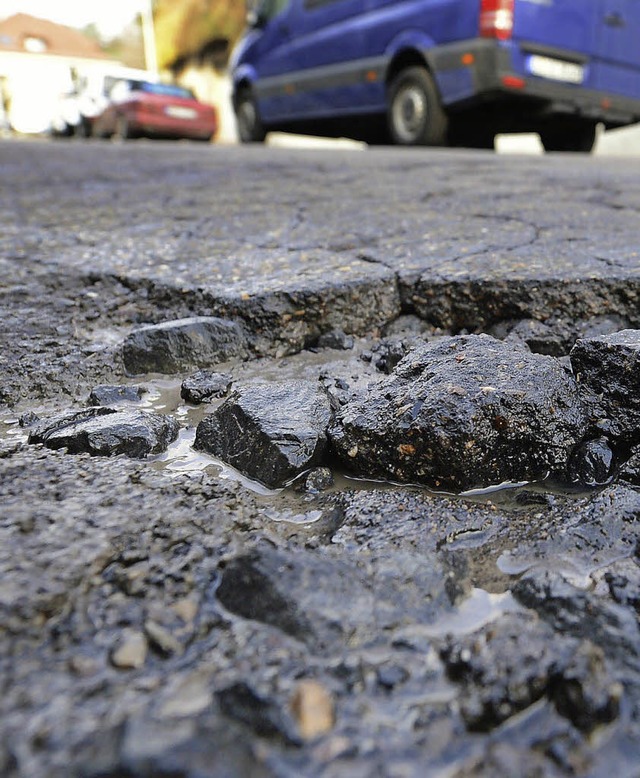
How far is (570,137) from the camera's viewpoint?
6.64 meters

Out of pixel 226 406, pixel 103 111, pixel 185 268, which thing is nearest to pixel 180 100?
pixel 103 111

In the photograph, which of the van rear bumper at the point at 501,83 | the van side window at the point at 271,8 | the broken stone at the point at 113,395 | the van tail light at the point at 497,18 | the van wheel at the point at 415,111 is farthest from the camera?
the van side window at the point at 271,8

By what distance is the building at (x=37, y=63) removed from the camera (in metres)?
30.4

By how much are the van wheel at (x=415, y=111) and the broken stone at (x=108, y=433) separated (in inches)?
208

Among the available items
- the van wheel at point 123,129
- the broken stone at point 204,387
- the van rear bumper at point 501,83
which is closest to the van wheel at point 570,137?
the van rear bumper at point 501,83

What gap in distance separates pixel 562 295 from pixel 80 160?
395 cm

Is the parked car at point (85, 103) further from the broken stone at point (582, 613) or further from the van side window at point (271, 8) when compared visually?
the broken stone at point (582, 613)

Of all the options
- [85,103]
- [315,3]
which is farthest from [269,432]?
[85,103]

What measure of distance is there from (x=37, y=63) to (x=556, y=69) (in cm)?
3460

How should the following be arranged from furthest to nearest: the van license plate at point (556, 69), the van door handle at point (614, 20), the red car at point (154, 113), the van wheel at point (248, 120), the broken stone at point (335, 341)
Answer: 1. the red car at point (154, 113)
2. the van wheel at point (248, 120)
3. the van door handle at point (614, 20)
4. the van license plate at point (556, 69)
5. the broken stone at point (335, 341)

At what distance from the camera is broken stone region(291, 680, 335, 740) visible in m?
0.53

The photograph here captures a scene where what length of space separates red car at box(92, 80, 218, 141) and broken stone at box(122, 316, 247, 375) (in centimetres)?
1072

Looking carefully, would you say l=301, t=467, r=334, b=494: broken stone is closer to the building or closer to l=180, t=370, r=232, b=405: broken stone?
l=180, t=370, r=232, b=405: broken stone

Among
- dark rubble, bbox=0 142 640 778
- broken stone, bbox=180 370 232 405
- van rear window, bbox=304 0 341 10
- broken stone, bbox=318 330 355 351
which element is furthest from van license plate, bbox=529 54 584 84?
broken stone, bbox=180 370 232 405
